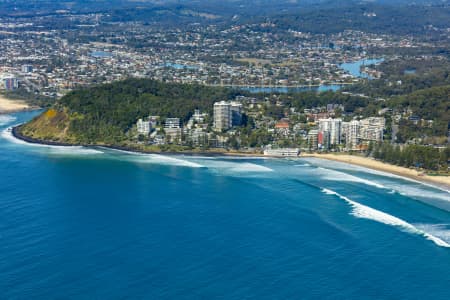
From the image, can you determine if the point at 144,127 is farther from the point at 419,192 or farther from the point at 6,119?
the point at 419,192

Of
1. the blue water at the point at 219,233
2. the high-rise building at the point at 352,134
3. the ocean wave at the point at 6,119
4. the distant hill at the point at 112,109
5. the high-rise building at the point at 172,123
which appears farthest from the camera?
the ocean wave at the point at 6,119

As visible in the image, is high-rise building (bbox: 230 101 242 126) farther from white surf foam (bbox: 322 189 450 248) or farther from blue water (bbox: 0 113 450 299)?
white surf foam (bbox: 322 189 450 248)

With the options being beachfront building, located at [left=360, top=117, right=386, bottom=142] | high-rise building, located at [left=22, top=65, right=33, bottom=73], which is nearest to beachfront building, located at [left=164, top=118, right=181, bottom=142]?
beachfront building, located at [left=360, top=117, right=386, bottom=142]

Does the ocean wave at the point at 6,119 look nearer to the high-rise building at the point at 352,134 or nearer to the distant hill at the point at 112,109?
the distant hill at the point at 112,109

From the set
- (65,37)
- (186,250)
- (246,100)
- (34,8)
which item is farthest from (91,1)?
(186,250)

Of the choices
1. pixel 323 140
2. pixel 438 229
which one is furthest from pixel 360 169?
pixel 438 229

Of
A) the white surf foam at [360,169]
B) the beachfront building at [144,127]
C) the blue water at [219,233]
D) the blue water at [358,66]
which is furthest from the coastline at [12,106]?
the blue water at [358,66]
